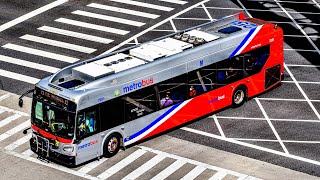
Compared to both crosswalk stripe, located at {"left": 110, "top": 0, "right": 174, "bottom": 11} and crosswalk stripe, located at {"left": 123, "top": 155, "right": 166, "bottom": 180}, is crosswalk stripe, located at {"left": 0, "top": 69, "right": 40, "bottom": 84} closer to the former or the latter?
crosswalk stripe, located at {"left": 123, "top": 155, "right": 166, "bottom": 180}

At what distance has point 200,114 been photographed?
112 feet

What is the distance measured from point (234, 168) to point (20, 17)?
67.8 feet

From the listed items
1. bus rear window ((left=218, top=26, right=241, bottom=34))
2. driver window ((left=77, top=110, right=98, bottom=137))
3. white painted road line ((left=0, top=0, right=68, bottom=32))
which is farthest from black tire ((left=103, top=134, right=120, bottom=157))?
white painted road line ((left=0, top=0, right=68, bottom=32))

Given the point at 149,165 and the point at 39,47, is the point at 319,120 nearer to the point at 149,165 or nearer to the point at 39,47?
the point at 149,165

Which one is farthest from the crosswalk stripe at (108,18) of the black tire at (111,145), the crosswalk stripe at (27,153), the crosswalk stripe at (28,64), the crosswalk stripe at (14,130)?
the crosswalk stripe at (27,153)

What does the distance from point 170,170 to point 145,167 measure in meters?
1.00

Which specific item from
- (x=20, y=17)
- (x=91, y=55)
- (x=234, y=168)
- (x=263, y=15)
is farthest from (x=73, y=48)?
(x=234, y=168)

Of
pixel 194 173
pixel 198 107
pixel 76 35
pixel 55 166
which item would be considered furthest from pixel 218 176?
pixel 76 35

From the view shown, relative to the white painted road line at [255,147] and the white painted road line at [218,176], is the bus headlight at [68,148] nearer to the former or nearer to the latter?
the white painted road line at [218,176]

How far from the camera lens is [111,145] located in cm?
3106

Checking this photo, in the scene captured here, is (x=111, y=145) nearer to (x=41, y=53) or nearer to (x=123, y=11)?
(x=41, y=53)

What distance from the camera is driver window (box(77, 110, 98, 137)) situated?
96.9 feet

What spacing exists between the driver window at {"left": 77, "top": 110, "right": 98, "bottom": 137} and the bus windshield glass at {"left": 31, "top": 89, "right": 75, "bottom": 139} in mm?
298

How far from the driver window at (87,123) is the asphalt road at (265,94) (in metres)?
4.46
